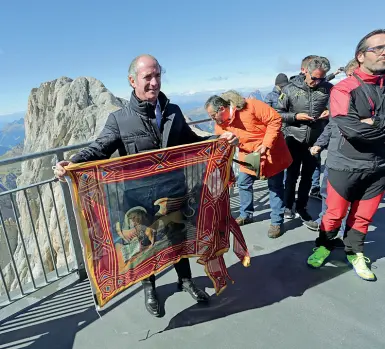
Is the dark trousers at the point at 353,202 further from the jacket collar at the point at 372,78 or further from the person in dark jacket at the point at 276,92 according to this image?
the person in dark jacket at the point at 276,92

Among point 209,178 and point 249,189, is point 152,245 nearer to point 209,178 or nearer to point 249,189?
point 209,178

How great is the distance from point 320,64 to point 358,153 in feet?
4.54

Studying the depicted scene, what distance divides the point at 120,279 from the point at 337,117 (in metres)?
2.27

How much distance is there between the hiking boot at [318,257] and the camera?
9.92ft

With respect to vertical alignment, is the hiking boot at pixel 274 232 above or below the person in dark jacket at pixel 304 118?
below

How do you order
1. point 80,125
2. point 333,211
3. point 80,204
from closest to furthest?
point 80,204 < point 333,211 < point 80,125

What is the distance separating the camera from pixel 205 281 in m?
2.99

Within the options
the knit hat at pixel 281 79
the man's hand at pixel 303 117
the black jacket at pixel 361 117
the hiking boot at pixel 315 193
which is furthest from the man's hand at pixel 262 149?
the knit hat at pixel 281 79

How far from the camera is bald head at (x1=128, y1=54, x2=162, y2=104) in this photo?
2055mm

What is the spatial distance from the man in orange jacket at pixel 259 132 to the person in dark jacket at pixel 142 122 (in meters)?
1.01

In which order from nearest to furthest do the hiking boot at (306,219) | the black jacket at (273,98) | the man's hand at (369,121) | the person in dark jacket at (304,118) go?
the man's hand at (369,121) → the person in dark jacket at (304,118) → the hiking boot at (306,219) → the black jacket at (273,98)

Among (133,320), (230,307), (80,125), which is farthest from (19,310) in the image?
(80,125)

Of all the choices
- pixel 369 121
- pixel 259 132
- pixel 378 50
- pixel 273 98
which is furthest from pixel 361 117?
pixel 273 98

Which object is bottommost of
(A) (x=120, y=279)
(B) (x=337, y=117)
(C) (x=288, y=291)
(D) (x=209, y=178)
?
(C) (x=288, y=291)
